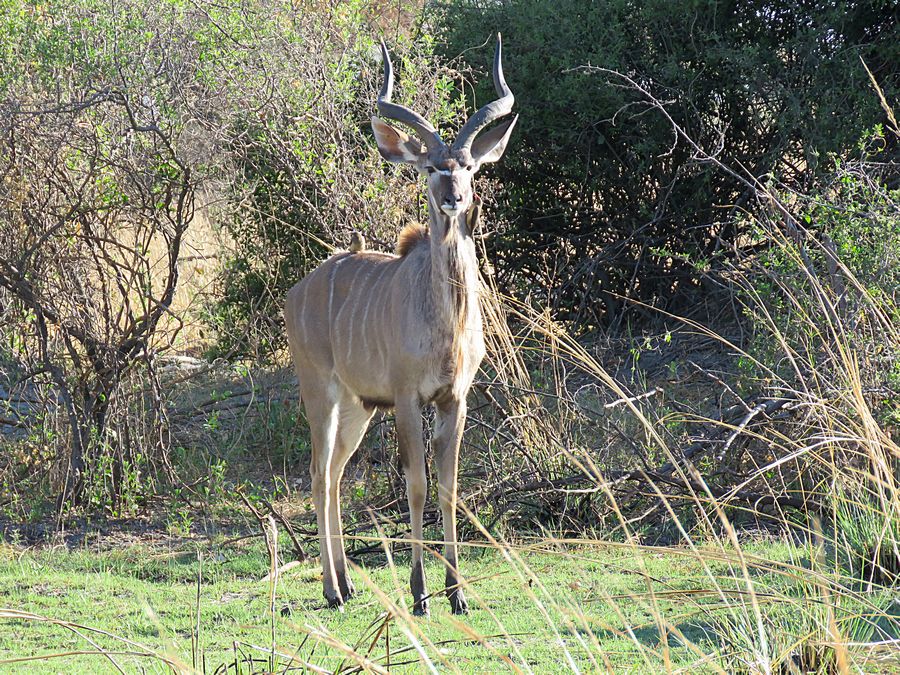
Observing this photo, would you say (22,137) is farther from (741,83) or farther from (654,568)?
(741,83)

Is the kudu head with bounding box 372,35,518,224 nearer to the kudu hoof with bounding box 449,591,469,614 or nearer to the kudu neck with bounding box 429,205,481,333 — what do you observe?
the kudu neck with bounding box 429,205,481,333

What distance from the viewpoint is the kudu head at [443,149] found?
393cm

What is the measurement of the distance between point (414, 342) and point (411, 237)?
22.0 inches

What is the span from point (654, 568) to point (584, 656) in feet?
3.56

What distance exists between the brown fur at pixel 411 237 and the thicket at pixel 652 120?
8.81 feet

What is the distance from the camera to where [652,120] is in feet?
24.9

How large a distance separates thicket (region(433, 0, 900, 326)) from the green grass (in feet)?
10.0

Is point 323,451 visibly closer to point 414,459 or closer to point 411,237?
point 414,459

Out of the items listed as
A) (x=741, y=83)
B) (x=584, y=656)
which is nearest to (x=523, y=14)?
(x=741, y=83)

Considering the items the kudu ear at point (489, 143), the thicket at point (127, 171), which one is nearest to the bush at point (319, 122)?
the thicket at point (127, 171)

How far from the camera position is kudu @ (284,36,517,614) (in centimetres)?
405

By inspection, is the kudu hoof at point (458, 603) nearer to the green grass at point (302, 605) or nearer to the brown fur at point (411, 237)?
the green grass at point (302, 605)

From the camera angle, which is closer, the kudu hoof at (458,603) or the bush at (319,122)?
the kudu hoof at (458,603)

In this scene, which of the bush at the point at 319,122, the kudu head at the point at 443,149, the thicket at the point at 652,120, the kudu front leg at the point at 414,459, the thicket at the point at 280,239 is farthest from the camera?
the thicket at the point at 652,120
